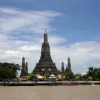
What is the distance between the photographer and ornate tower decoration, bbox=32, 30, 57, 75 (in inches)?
5887

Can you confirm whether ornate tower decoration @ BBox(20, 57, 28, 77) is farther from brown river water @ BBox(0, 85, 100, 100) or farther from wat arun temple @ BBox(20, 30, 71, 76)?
brown river water @ BBox(0, 85, 100, 100)

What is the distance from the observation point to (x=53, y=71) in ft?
496

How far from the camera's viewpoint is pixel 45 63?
151125mm

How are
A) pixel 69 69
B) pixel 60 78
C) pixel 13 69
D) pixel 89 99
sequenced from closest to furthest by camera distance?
pixel 89 99
pixel 13 69
pixel 60 78
pixel 69 69

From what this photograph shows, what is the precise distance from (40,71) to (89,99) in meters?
116

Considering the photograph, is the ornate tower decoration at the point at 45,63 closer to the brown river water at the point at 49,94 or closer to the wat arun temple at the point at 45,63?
the wat arun temple at the point at 45,63

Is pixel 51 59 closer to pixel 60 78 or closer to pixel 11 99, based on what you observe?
pixel 60 78

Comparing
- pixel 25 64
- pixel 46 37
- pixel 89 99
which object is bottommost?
pixel 89 99

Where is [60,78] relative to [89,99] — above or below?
above

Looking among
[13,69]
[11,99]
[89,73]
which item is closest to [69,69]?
[89,73]

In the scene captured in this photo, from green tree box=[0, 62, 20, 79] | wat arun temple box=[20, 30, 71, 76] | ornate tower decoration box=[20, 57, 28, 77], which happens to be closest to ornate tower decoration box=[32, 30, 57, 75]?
wat arun temple box=[20, 30, 71, 76]

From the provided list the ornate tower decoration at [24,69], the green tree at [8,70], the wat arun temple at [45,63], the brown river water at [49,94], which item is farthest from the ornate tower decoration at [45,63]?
the brown river water at [49,94]

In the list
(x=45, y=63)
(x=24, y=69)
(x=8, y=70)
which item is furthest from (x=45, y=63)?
(x=8, y=70)

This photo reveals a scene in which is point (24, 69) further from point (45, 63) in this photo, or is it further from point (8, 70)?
point (8, 70)
